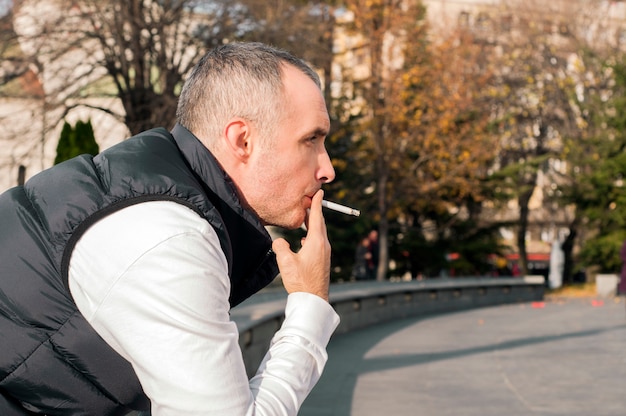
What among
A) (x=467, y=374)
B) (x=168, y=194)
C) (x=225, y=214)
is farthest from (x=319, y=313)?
(x=467, y=374)

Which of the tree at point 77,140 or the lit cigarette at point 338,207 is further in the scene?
the tree at point 77,140

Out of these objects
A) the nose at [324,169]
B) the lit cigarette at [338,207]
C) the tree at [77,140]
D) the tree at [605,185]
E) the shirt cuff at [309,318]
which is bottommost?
the tree at [605,185]

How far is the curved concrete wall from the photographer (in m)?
8.95

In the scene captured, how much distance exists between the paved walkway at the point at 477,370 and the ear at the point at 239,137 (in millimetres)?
5219

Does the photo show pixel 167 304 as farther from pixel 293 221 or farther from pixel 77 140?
pixel 77 140

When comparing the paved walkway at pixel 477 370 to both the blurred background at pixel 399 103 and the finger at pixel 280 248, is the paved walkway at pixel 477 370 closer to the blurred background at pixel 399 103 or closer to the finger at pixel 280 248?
the finger at pixel 280 248

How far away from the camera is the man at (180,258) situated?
5.51 ft

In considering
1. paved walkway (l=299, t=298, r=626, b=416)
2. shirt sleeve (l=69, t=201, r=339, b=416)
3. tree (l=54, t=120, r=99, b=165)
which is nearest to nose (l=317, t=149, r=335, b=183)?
shirt sleeve (l=69, t=201, r=339, b=416)

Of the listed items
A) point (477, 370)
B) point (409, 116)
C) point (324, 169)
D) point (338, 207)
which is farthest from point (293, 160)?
point (409, 116)

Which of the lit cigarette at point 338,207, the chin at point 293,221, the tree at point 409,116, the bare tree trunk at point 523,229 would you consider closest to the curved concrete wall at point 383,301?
the tree at point 409,116

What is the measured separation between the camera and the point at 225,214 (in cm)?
206

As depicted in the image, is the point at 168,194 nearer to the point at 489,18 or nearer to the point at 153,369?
the point at 153,369

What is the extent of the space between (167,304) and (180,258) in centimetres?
8

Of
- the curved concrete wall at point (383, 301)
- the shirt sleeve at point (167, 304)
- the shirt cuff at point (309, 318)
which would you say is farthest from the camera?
the curved concrete wall at point (383, 301)
